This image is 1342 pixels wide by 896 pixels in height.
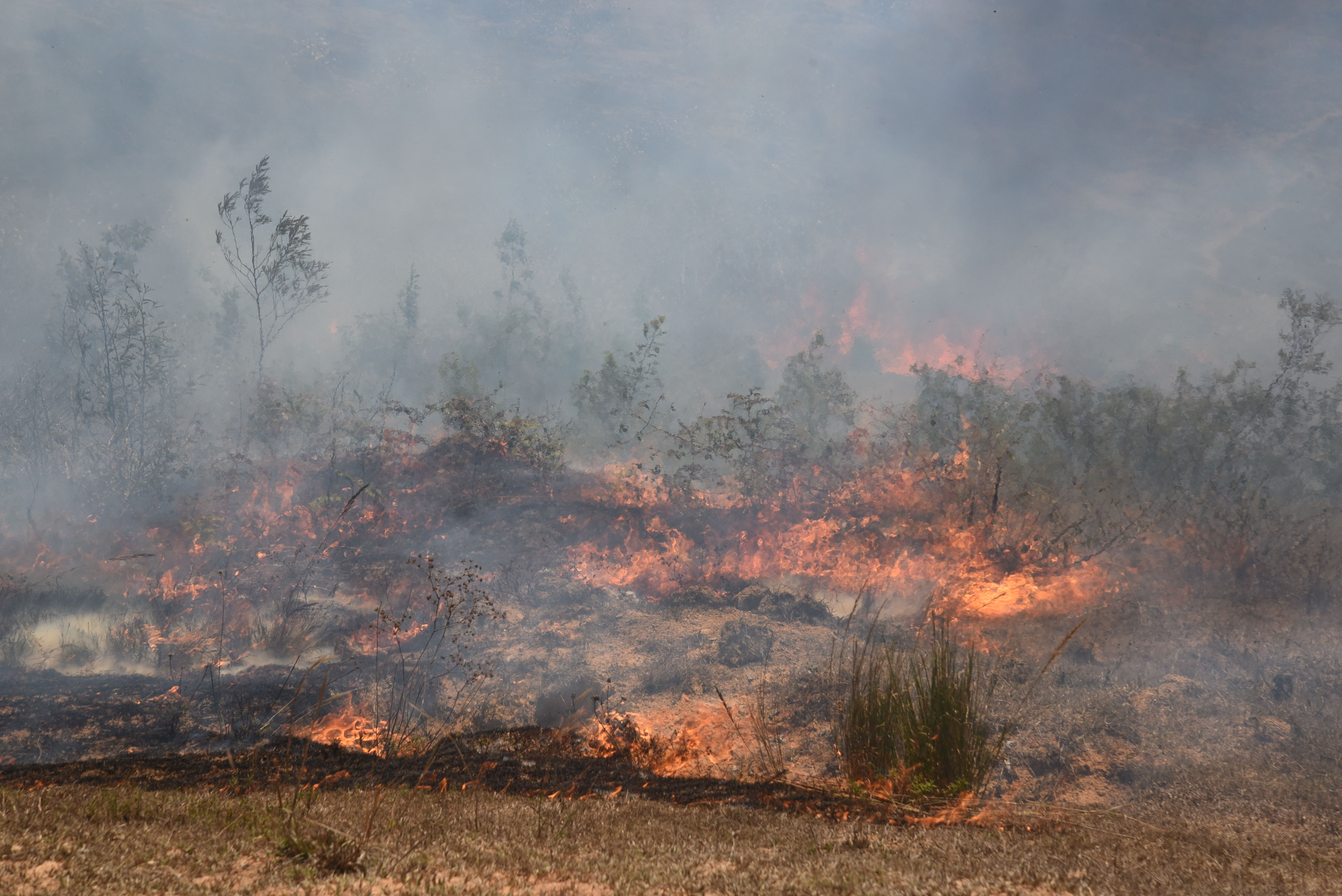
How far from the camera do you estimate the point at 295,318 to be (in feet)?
136

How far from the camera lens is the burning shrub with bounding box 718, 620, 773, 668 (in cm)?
936

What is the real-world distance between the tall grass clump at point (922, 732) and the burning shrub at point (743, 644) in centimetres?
401

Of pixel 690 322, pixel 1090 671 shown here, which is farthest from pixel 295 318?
pixel 1090 671

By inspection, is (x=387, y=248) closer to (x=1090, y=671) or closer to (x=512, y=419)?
(x=512, y=419)

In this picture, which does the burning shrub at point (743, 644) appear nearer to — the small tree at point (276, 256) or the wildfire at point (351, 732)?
the wildfire at point (351, 732)

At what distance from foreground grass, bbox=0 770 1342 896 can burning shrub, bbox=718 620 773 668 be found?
577 centimetres

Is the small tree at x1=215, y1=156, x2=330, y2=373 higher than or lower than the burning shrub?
higher

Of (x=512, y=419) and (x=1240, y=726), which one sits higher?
(x=512, y=419)

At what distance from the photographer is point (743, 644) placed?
9.64m

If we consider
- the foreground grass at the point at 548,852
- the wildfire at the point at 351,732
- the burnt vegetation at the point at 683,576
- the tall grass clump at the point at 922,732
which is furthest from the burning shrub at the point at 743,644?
the foreground grass at the point at 548,852

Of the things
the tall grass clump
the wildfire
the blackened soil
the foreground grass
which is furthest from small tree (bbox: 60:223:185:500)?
the tall grass clump

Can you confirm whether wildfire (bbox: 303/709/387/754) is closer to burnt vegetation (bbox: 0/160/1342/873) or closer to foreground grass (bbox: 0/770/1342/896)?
burnt vegetation (bbox: 0/160/1342/873)

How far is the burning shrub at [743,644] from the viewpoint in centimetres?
936

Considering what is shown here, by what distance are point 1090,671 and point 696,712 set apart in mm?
4492
